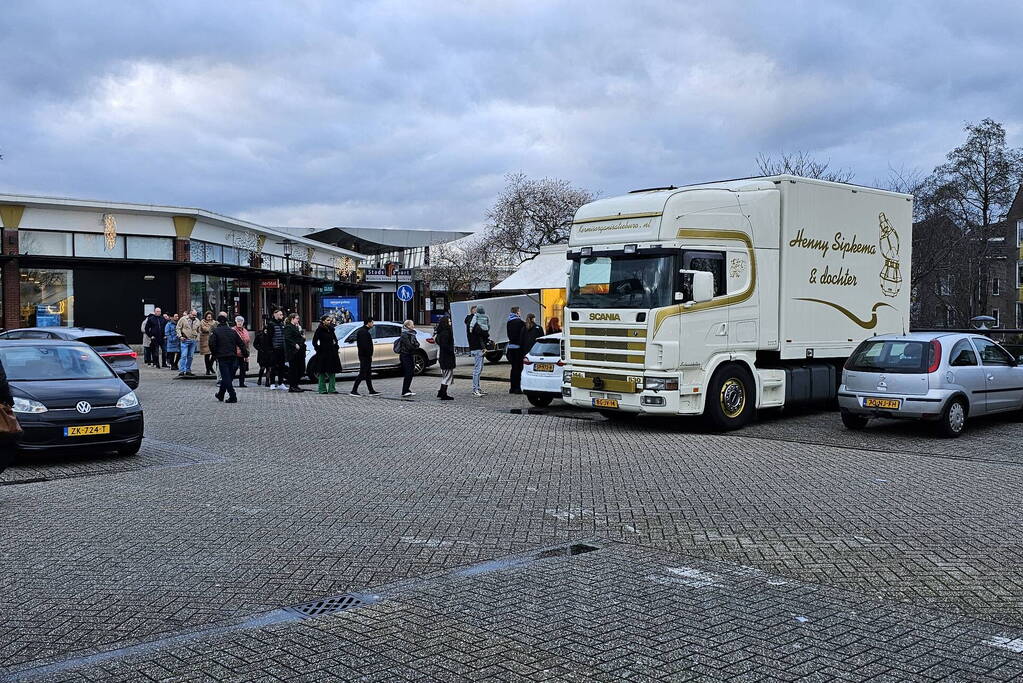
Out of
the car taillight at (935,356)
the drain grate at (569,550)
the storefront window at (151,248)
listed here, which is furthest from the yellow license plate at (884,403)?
the storefront window at (151,248)

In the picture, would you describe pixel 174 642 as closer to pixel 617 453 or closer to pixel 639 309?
pixel 617 453

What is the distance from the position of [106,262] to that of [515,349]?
95.6ft

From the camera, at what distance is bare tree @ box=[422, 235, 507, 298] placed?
2933 inches

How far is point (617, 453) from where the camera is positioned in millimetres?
12070

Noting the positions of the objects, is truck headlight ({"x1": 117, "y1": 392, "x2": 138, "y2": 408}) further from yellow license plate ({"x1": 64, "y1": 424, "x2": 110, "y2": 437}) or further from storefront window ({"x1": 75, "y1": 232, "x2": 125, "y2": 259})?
storefront window ({"x1": 75, "y1": 232, "x2": 125, "y2": 259})

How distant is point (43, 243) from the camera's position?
4203cm

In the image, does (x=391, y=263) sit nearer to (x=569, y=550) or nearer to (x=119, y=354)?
(x=119, y=354)

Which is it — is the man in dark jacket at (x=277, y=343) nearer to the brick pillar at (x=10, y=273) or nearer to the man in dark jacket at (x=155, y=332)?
the man in dark jacket at (x=155, y=332)

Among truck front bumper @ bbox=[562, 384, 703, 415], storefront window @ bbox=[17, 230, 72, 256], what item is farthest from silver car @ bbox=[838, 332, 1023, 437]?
storefront window @ bbox=[17, 230, 72, 256]

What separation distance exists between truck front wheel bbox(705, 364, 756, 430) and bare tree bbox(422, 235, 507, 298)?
55172 mm

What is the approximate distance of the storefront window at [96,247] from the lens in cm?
4275

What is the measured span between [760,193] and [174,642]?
1195 centimetres

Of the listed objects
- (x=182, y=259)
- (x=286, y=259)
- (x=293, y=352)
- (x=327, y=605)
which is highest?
(x=286, y=259)

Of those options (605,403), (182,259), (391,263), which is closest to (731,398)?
(605,403)
